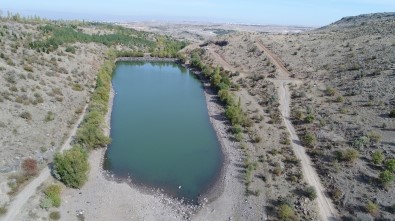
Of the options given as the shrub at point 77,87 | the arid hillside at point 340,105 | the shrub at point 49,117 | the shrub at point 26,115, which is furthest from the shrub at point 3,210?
the shrub at point 77,87

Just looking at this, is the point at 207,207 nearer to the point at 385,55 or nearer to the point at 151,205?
the point at 151,205

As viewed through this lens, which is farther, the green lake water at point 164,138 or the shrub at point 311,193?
the green lake water at point 164,138

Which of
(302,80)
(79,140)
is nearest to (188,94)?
(302,80)

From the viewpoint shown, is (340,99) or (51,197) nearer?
(51,197)

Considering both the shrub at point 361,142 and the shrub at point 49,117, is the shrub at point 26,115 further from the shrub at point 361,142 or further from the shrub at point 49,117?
the shrub at point 361,142

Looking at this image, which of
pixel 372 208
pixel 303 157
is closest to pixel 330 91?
pixel 303 157

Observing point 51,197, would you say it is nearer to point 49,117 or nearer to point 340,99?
point 49,117
